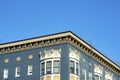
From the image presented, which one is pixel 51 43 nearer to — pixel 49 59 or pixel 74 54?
pixel 49 59

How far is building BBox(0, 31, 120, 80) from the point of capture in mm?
46156

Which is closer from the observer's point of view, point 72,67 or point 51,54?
point 51,54

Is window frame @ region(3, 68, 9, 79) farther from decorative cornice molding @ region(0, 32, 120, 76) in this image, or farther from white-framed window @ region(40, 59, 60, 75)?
white-framed window @ region(40, 59, 60, 75)

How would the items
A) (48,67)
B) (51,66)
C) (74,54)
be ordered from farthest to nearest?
(74,54) < (48,67) < (51,66)

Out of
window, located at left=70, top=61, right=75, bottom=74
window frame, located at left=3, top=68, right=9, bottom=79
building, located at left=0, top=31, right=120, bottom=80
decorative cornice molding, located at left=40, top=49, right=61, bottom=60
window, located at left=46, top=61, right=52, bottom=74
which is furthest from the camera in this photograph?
window frame, located at left=3, top=68, right=9, bottom=79

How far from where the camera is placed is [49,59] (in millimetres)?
46500

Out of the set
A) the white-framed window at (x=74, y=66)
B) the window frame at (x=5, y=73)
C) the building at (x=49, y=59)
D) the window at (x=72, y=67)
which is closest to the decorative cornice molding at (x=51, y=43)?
the building at (x=49, y=59)

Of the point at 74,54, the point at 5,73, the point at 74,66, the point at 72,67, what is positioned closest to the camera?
the point at 72,67

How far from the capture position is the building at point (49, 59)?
1817 inches

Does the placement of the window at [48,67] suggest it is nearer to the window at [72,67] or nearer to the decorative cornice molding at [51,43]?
the decorative cornice molding at [51,43]

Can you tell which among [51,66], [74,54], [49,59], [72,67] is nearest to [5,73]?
[49,59]

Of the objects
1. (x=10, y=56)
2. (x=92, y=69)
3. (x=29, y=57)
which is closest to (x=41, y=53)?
(x=29, y=57)

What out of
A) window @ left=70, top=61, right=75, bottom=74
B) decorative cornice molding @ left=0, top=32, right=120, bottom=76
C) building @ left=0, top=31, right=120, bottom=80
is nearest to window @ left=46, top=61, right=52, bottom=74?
building @ left=0, top=31, right=120, bottom=80

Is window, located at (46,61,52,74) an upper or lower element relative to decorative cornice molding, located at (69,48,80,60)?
lower
